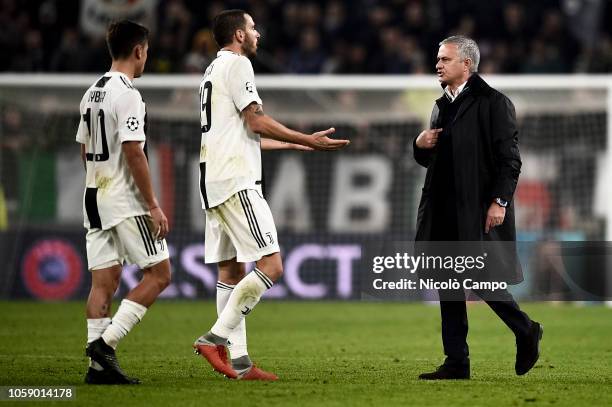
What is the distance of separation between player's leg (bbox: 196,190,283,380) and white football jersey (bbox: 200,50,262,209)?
0.09 metres

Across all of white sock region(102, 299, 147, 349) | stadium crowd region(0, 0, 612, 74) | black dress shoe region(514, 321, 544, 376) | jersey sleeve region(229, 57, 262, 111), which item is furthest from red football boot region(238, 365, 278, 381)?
stadium crowd region(0, 0, 612, 74)

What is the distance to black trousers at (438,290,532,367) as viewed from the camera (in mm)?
7301

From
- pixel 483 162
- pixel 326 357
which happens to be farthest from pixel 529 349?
pixel 326 357

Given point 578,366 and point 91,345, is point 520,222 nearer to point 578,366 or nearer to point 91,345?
point 578,366

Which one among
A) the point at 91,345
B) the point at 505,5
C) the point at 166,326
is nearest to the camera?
the point at 91,345

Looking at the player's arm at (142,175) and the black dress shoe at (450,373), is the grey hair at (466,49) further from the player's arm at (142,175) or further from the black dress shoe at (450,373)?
the player's arm at (142,175)

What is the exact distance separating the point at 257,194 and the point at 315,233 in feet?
25.3

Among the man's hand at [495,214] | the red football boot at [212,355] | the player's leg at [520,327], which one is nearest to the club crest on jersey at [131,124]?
the red football boot at [212,355]

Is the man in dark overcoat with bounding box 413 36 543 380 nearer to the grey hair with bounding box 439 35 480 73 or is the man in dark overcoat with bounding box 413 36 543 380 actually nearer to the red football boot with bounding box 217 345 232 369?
the grey hair with bounding box 439 35 480 73

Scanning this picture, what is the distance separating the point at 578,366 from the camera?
27.2 feet

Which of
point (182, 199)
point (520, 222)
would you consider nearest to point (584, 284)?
point (520, 222)

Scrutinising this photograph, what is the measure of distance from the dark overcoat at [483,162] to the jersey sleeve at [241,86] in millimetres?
1271

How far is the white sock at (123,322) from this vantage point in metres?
6.92

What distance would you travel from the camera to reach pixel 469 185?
7.37 m
